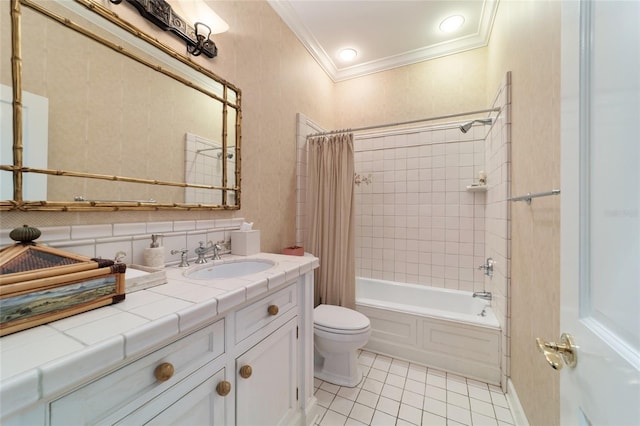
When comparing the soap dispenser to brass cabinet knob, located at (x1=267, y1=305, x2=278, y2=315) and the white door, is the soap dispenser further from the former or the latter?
the white door

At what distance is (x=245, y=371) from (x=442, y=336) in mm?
1578

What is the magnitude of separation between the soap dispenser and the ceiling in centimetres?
194

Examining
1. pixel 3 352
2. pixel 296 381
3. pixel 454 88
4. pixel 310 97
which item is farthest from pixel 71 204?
pixel 454 88

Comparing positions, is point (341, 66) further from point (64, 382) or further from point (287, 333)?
point (64, 382)

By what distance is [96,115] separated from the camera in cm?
97

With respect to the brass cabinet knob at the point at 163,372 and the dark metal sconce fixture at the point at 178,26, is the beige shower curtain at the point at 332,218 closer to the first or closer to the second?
the dark metal sconce fixture at the point at 178,26

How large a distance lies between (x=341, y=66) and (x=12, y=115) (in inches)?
109

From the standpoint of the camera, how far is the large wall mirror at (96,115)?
0.80 metres

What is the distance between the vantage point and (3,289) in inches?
20.0

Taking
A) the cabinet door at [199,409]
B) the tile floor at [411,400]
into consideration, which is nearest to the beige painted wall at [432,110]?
the tile floor at [411,400]

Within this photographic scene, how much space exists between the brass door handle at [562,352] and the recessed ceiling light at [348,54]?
277cm

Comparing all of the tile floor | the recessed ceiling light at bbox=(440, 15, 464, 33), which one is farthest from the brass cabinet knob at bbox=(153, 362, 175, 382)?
the recessed ceiling light at bbox=(440, 15, 464, 33)

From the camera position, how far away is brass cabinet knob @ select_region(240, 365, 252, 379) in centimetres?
91

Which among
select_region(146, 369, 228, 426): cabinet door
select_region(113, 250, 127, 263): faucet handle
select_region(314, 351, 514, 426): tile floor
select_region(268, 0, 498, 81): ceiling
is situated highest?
select_region(268, 0, 498, 81): ceiling
